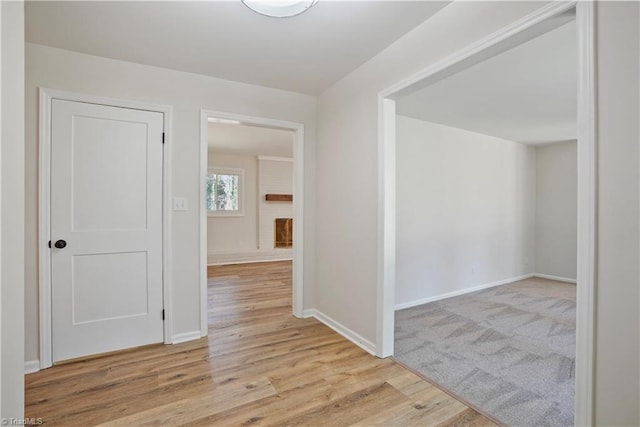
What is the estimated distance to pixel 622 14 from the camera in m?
1.16

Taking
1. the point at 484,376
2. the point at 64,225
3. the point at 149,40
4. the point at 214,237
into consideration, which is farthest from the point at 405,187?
the point at 214,237

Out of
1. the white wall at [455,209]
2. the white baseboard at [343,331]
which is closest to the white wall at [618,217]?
the white baseboard at [343,331]

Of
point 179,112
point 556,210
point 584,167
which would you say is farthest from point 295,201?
point 556,210

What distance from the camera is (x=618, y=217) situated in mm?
1181

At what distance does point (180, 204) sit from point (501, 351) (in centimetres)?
318

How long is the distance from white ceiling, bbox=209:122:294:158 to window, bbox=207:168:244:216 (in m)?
0.54

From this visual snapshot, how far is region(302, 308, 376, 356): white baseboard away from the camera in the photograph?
2.59 meters

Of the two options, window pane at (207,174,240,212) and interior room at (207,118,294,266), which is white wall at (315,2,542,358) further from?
window pane at (207,174,240,212)

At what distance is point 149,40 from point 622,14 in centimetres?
278

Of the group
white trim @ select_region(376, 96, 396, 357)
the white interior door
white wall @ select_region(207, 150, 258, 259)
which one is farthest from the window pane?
white trim @ select_region(376, 96, 396, 357)

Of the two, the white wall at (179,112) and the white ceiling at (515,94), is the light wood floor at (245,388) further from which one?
the white ceiling at (515,94)

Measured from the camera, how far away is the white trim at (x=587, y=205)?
4.03 feet

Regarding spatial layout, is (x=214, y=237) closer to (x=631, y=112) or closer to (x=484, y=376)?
(x=484, y=376)

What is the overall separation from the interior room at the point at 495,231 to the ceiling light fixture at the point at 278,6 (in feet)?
4.27
